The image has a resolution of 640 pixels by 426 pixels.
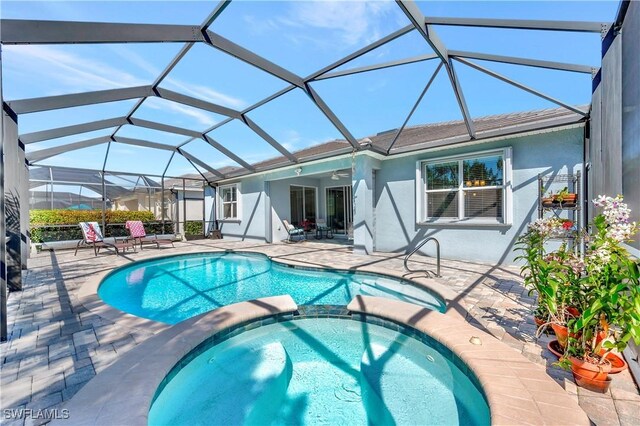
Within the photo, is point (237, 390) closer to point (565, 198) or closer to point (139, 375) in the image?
point (139, 375)

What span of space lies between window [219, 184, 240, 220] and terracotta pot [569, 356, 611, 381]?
45.8 feet

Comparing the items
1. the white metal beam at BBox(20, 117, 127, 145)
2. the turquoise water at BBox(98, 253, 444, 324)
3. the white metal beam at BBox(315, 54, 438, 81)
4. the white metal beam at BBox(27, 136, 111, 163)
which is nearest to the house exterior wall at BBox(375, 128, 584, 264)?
the turquoise water at BBox(98, 253, 444, 324)

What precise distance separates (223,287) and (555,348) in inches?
248

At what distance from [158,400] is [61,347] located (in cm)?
174

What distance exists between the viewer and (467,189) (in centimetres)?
806

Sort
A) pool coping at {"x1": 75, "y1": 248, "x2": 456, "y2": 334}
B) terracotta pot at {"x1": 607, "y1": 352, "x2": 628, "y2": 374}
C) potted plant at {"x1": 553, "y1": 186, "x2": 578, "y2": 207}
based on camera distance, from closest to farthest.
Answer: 1. terracotta pot at {"x1": 607, "y1": 352, "x2": 628, "y2": 374}
2. pool coping at {"x1": 75, "y1": 248, "x2": 456, "y2": 334}
3. potted plant at {"x1": 553, "y1": 186, "x2": 578, "y2": 207}

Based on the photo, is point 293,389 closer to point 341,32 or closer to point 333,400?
point 333,400

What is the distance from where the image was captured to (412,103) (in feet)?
24.5

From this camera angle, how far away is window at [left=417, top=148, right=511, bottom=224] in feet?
24.5

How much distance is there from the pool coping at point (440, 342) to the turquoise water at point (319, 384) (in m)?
0.19

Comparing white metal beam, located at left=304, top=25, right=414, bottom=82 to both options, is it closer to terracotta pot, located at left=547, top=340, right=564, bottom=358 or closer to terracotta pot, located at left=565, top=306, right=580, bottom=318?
terracotta pot, located at left=565, top=306, right=580, bottom=318

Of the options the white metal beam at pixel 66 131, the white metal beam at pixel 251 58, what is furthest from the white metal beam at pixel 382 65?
the white metal beam at pixel 66 131

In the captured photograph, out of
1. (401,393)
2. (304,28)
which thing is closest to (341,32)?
(304,28)

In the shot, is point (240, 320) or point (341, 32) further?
point (341, 32)
